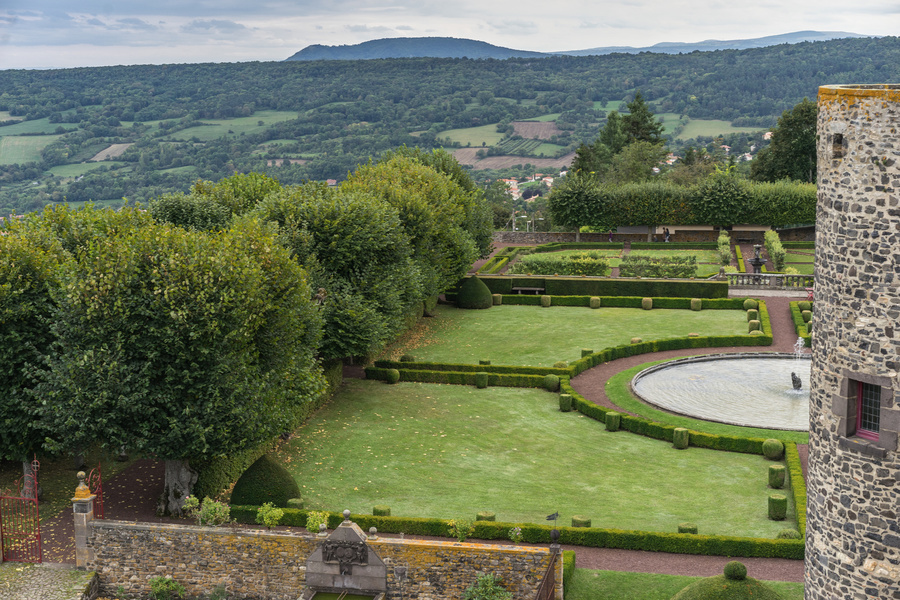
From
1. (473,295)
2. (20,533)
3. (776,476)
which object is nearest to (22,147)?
(473,295)

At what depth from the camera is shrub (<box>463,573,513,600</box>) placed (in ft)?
83.4

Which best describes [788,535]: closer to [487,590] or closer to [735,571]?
[735,571]

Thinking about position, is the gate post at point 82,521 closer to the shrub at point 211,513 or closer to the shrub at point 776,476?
the shrub at point 211,513

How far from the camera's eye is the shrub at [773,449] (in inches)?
1486

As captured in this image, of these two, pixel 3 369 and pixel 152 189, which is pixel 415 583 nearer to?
pixel 3 369

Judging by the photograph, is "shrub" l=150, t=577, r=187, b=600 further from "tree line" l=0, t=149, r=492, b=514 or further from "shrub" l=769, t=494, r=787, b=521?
"shrub" l=769, t=494, r=787, b=521

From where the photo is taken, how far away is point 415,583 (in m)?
26.1

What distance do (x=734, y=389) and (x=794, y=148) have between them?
242 feet

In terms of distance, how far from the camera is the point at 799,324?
58188 mm

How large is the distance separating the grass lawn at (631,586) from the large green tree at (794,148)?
91.1 m

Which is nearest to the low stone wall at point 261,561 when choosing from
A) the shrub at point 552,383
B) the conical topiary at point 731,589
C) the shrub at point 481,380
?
the conical topiary at point 731,589

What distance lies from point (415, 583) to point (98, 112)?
18436 cm

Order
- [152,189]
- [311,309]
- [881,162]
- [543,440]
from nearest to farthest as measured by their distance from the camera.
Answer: [881,162] → [311,309] → [543,440] → [152,189]

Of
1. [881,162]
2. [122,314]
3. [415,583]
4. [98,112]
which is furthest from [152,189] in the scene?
[881,162]
